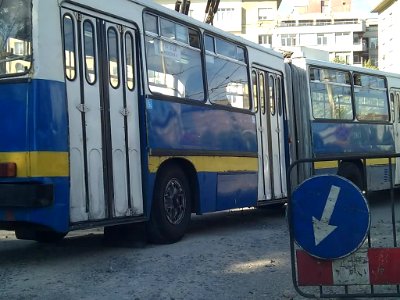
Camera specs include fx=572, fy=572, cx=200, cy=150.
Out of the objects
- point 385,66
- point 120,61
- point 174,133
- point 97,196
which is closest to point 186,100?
point 174,133

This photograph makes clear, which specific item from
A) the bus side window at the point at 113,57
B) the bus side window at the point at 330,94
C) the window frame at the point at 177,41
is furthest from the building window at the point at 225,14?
the bus side window at the point at 113,57

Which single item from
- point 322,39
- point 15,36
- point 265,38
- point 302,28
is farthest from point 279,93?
point 322,39

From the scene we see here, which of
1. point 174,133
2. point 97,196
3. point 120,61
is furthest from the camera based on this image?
point 174,133

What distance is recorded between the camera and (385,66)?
68188 millimetres

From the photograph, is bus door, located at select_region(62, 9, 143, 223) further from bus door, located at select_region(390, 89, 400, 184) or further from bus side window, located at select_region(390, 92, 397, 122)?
bus door, located at select_region(390, 89, 400, 184)

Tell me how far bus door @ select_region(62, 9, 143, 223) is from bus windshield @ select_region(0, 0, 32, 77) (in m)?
0.43

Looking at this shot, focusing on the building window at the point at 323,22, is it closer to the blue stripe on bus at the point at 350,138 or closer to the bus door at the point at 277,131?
the blue stripe on bus at the point at 350,138

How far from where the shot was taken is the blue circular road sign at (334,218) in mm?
4602

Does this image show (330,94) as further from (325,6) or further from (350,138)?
(325,6)

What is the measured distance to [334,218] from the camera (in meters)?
4.61

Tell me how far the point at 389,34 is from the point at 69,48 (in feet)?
221

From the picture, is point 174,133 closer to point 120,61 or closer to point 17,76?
point 120,61

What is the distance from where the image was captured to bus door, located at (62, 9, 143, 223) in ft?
20.3

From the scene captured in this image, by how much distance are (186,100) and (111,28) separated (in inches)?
66.5
